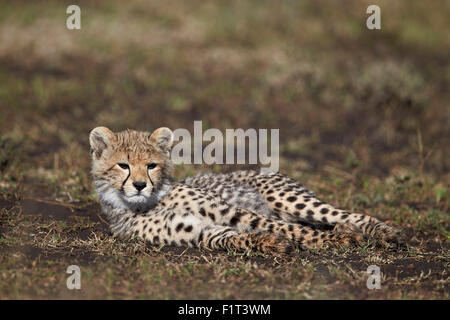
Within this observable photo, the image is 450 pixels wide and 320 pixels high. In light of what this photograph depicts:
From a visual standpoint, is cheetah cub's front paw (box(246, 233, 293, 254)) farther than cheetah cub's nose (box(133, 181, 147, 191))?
No

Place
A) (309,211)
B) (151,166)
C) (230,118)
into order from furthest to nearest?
(230,118) < (309,211) < (151,166)

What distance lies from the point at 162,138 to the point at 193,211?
614 mm

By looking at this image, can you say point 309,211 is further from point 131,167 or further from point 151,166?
point 131,167

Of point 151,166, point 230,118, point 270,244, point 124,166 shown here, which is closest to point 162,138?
point 151,166

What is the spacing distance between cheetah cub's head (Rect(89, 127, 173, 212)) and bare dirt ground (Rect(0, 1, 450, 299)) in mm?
332

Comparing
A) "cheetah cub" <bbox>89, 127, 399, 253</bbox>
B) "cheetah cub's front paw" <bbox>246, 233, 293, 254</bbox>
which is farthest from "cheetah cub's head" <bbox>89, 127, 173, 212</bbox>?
"cheetah cub's front paw" <bbox>246, 233, 293, 254</bbox>

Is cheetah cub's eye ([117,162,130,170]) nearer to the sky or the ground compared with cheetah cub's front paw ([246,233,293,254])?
nearer to the sky

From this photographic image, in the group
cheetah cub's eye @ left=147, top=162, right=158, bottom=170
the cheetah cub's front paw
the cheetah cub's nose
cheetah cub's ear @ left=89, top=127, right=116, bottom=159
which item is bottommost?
the cheetah cub's front paw

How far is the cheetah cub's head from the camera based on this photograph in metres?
4.72

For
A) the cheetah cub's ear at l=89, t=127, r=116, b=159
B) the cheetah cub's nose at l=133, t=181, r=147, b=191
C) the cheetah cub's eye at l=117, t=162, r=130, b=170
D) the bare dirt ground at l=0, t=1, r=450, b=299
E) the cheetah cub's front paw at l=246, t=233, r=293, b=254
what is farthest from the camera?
the cheetah cub's ear at l=89, t=127, r=116, b=159

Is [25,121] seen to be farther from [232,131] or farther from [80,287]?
[80,287]

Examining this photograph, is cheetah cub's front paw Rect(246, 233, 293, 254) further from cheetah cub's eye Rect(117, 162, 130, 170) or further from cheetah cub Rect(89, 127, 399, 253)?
cheetah cub's eye Rect(117, 162, 130, 170)

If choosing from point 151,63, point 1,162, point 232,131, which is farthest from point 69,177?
point 151,63

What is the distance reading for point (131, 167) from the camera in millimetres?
4750
